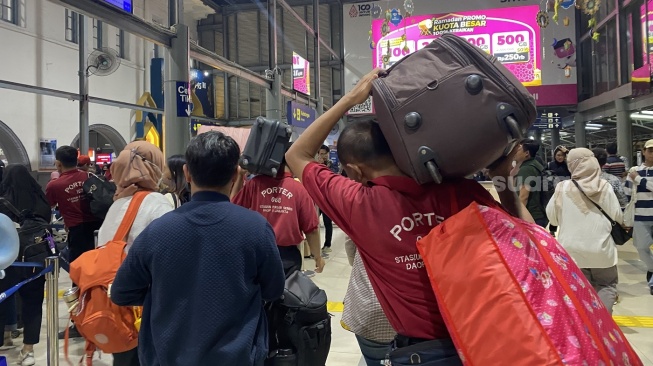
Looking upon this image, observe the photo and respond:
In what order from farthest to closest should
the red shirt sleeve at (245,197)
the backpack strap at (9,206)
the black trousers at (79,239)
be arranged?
1. the black trousers at (79,239)
2. the backpack strap at (9,206)
3. the red shirt sleeve at (245,197)

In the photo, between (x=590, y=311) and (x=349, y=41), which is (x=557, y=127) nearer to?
(x=349, y=41)

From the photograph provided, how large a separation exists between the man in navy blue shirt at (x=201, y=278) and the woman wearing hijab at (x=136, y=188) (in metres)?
0.75

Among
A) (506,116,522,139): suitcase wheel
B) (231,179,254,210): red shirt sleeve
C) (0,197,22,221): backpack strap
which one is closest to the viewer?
(506,116,522,139): suitcase wheel

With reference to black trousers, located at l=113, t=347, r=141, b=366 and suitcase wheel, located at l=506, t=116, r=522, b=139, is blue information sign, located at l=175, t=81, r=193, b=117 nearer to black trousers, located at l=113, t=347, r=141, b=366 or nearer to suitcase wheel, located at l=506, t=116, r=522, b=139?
black trousers, located at l=113, t=347, r=141, b=366

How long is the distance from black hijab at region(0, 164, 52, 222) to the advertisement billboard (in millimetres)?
7675

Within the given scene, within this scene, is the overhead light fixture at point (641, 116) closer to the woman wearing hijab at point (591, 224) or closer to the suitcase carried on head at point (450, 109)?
the woman wearing hijab at point (591, 224)

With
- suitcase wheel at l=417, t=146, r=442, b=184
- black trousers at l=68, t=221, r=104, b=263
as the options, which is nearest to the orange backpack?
suitcase wheel at l=417, t=146, r=442, b=184

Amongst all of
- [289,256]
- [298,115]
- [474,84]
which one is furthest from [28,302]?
[298,115]

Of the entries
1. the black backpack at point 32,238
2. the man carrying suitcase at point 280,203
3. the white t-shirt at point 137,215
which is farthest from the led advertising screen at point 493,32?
the white t-shirt at point 137,215

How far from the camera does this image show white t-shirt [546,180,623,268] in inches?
125

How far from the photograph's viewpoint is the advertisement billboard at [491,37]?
1141cm

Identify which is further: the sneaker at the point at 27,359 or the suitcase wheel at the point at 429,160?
the sneaker at the point at 27,359

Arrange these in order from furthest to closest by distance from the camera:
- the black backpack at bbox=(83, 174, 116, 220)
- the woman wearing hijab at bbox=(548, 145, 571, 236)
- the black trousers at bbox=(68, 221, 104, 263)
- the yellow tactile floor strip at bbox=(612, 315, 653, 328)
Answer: the woman wearing hijab at bbox=(548, 145, 571, 236) < the black trousers at bbox=(68, 221, 104, 263) < the yellow tactile floor strip at bbox=(612, 315, 653, 328) < the black backpack at bbox=(83, 174, 116, 220)

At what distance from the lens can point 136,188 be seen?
2295 millimetres
